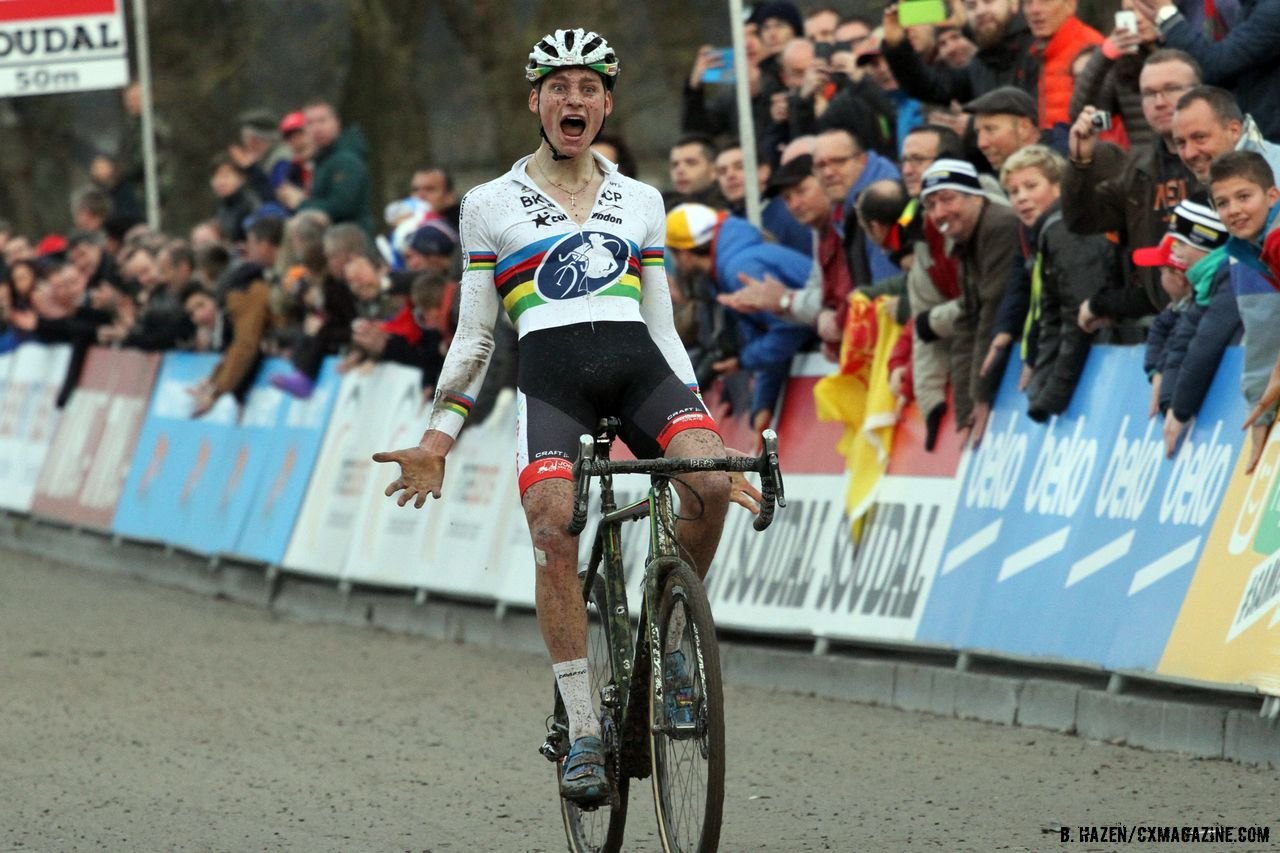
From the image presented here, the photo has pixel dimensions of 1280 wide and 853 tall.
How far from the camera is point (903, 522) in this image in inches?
465

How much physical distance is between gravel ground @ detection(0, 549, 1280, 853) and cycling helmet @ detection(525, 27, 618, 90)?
8.36 ft

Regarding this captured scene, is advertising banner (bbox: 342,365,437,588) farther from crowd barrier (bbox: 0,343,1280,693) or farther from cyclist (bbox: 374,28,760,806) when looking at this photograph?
cyclist (bbox: 374,28,760,806)

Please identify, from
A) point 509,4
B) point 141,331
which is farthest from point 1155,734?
point 509,4

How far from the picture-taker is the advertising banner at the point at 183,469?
1891 cm

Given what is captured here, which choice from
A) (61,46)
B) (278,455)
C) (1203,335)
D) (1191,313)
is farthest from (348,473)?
(1203,335)

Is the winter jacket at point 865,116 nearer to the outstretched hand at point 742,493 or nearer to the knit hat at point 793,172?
the knit hat at point 793,172

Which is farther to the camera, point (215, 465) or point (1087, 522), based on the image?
point (215, 465)

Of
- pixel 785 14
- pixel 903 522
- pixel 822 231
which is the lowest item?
pixel 903 522

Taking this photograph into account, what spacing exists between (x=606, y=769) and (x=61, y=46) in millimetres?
14506

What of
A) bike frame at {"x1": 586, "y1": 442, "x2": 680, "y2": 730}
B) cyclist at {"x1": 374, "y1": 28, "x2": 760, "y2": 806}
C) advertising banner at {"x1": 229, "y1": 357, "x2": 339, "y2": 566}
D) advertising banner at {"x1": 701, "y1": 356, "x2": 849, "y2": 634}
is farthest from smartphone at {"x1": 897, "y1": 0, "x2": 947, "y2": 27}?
bike frame at {"x1": 586, "y1": 442, "x2": 680, "y2": 730}

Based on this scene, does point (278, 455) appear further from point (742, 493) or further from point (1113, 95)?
point (742, 493)

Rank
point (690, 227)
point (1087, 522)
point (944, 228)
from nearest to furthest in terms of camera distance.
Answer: point (1087, 522) → point (944, 228) → point (690, 227)

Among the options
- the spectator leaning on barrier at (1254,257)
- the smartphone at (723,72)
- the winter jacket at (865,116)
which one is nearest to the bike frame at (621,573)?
the spectator leaning on barrier at (1254,257)

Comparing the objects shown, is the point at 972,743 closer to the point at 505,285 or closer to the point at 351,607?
the point at 505,285
